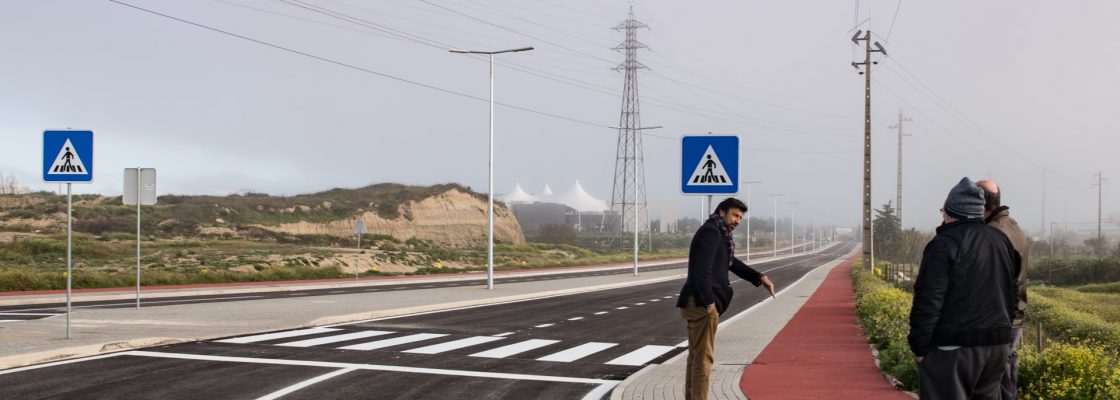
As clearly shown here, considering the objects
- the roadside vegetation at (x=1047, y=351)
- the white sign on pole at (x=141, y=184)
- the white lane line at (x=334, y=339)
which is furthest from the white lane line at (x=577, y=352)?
the white sign on pole at (x=141, y=184)

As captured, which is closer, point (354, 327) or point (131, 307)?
point (354, 327)

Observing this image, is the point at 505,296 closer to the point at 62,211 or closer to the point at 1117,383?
the point at 1117,383

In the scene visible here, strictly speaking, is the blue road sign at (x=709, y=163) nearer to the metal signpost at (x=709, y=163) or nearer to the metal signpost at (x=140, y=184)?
the metal signpost at (x=709, y=163)

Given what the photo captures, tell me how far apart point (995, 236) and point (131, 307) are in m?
20.8

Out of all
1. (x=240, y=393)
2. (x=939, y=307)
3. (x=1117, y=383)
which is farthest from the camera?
(x=240, y=393)

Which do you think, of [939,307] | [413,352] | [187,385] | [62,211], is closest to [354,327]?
[413,352]

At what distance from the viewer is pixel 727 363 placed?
12.2m

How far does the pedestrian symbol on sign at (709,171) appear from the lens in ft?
34.6

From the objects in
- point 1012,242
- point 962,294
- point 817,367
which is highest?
point 1012,242

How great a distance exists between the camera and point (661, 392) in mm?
9562

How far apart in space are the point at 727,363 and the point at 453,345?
4.49 m

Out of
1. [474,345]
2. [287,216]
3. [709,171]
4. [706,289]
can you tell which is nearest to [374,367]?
[474,345]

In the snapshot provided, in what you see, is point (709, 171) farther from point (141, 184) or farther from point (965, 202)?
point (141, 184)

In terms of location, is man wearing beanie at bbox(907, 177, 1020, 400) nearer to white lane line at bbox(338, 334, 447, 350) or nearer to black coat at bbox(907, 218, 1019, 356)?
black coat at bbox(907, 218, 1019, 356)
